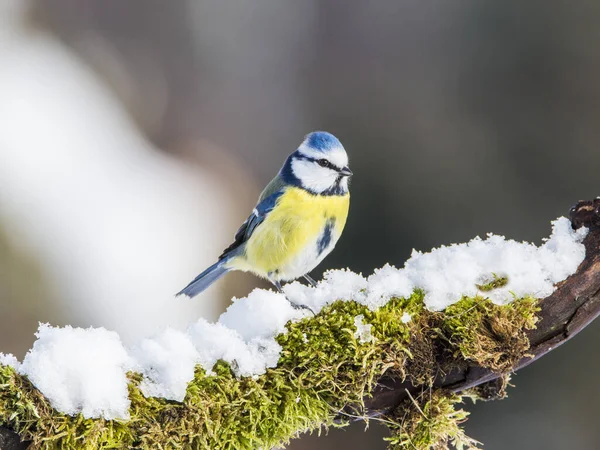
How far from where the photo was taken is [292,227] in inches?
87.4

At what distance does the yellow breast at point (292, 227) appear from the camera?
2.22 metres

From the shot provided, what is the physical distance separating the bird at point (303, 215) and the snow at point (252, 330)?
0.67 metres

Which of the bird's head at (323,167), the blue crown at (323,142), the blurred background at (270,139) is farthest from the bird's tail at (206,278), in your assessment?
the blurred background at (270,139)

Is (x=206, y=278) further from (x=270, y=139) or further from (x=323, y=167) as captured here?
(x=270, y=139)

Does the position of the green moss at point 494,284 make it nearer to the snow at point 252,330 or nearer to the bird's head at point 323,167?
the snow at point 252,330

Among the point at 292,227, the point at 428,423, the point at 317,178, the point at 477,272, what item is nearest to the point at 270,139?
the point at 317,178

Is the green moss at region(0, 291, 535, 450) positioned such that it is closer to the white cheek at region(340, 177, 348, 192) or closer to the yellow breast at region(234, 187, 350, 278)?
the yellow breast at region(234, 187, 350, 278)

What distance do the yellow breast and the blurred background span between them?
71.4 inches

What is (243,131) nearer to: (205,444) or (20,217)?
(20,217)

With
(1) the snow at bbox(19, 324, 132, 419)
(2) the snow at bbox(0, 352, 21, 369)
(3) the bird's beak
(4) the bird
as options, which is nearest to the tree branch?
(1) the snow at bbox(19, 324, 132, 419)

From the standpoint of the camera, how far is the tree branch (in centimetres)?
142

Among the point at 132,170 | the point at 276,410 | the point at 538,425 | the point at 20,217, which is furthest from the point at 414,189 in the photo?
the point at 276,410

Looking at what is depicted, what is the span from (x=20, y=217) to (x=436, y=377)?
3562 mm

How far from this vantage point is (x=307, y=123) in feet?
16.3
